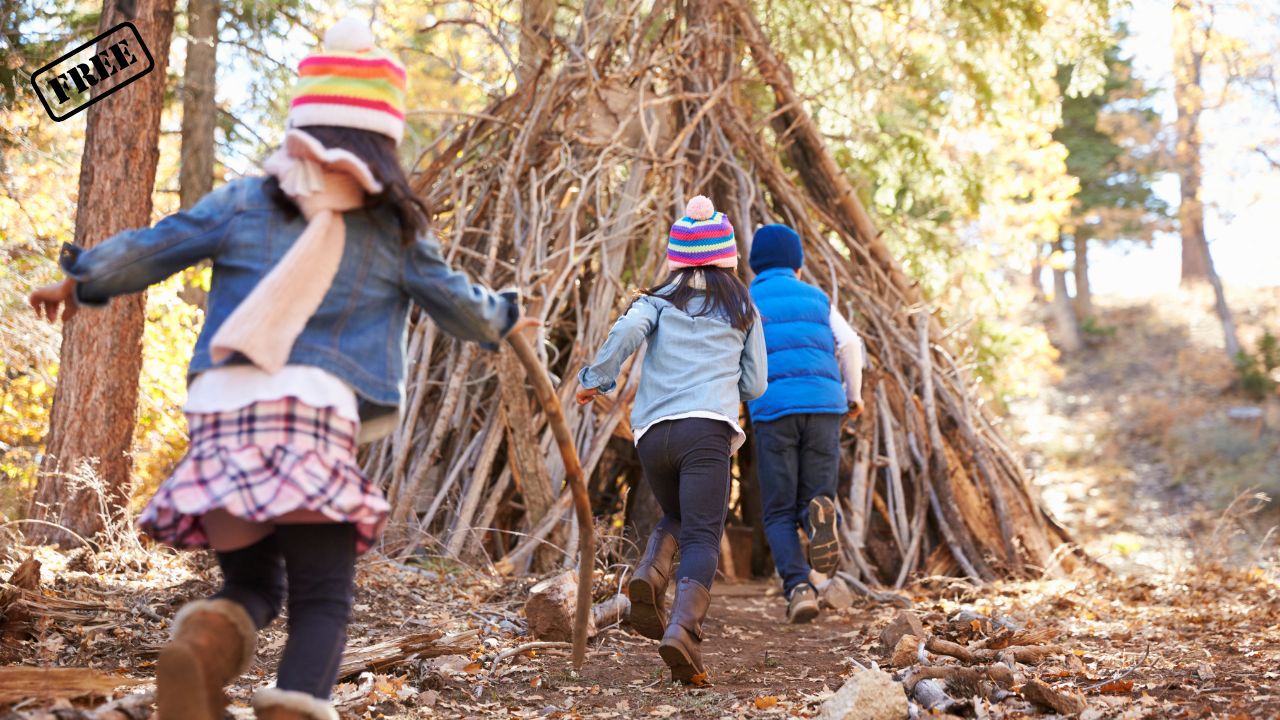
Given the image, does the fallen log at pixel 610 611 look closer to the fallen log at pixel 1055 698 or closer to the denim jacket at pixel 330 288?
the fallen log at pixel 1055 698

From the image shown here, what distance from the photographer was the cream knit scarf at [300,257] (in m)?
2.16

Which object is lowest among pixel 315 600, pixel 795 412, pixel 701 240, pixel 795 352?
pixel 315 600

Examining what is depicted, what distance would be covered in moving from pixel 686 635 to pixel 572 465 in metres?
1.01

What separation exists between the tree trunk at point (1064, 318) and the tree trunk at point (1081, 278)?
502mm

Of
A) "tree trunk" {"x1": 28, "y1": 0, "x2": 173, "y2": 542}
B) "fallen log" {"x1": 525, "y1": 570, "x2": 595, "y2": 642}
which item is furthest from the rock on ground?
"tree trunk" {"x1": 28, "y1": 0, "x2": 173, "y2": 542}

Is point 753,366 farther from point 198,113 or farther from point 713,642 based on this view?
point 198,113

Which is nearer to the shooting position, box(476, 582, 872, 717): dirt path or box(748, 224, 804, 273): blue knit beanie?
box(476, 582, 872, 717): dirt path

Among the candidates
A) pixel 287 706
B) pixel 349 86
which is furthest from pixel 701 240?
pixel 287 706

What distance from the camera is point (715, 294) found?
400 centimetres

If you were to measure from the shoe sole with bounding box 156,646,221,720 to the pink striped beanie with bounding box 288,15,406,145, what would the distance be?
113cm

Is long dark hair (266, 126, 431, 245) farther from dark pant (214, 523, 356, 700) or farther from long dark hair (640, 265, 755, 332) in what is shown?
long dark hair (640, 265, 755, 332)

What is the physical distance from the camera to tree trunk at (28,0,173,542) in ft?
16.1

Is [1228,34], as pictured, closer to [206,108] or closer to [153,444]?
[206,108]

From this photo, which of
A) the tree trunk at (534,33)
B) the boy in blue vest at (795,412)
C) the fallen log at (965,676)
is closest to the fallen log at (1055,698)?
the fallen log at (965,676)
